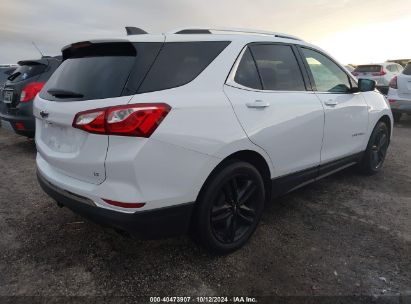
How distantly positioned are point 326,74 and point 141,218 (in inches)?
108

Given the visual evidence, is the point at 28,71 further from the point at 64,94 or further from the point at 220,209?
the point at 220,209

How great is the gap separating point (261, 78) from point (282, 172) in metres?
0.87

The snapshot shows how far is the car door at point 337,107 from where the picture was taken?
3.70 meters

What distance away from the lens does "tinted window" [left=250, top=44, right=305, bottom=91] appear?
3062mm

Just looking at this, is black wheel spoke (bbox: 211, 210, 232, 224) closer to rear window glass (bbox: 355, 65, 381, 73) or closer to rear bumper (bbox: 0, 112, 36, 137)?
rear bumper (bbox: 0, 112, 36, 137)

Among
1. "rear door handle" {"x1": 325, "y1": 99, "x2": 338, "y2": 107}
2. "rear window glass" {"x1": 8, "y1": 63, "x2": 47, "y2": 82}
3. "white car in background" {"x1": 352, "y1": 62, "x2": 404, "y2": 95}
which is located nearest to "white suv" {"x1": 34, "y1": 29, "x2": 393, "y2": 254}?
"rear door handle" {"x1": 325, "y1": 99, "x2": 338, "y2": 107}

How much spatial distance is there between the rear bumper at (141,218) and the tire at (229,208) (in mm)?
158

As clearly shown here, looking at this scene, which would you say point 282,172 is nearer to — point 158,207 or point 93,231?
point 158,207

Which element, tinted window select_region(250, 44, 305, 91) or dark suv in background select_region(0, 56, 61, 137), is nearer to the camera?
tinted window select_region(250, 44, 305, 91)

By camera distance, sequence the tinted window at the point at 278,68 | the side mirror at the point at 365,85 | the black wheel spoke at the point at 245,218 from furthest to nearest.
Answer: the side mirror at the point at 365,85
the tinted window at the point at 278,68
the black wheel spoke at the point at 245,218

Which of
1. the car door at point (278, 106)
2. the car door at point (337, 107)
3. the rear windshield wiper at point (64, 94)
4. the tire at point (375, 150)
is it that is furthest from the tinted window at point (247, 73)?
the tire at point (375, 150)

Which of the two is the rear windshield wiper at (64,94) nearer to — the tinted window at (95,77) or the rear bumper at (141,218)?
the tinted window at (95,77)

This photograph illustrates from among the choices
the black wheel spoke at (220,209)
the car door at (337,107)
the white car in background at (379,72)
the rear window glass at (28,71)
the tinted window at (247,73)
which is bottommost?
the white car in background at (379,72)

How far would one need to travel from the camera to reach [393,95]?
8.66 meters
